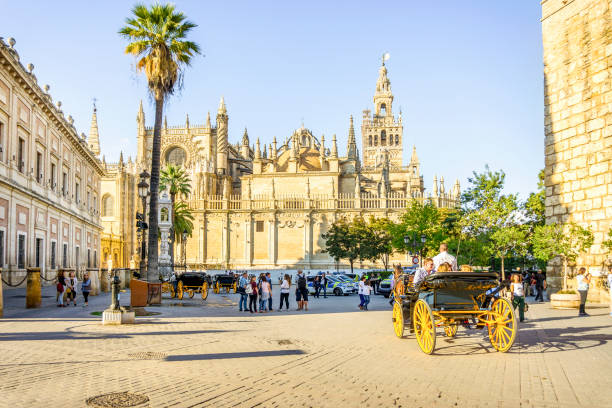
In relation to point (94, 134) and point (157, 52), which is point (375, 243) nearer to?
point (157, 52)

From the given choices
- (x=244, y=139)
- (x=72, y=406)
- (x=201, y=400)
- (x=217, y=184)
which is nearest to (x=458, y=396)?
(x=201, y=400)

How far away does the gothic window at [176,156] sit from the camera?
237ft

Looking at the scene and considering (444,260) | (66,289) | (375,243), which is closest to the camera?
(444,260)

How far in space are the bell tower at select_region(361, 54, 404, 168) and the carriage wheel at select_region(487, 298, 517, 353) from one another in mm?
108190

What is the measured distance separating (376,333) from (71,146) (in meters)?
29.2

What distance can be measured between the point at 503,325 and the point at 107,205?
6836cm

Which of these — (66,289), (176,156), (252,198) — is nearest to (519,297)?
(66,289)

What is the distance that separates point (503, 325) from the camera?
896cm

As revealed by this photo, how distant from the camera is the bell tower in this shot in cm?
12050

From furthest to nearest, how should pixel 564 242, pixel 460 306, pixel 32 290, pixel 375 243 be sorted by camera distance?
pixel 375 243
pixel 564 242
pixel 32 290
pixel 460 306

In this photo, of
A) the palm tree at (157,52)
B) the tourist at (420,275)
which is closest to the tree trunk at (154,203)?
the palm tree at (157,52)

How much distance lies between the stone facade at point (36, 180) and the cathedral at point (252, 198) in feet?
63.5

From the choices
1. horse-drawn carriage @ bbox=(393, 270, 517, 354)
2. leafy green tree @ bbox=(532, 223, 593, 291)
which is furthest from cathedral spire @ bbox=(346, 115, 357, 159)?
horse-drawn carriage @ bbox=(393, 270, 517, 354)

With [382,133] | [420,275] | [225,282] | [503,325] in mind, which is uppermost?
[382,133]
